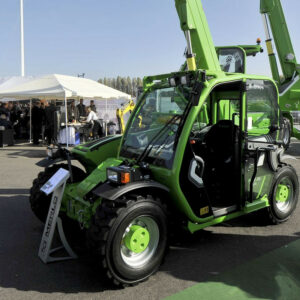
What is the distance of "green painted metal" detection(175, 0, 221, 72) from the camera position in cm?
516

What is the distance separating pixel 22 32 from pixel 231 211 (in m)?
22.9

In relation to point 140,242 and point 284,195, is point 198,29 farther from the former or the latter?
point 140,242

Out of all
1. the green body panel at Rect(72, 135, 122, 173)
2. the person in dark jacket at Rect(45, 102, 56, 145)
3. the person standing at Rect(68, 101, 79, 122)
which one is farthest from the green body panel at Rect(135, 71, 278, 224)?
the person standing at Rect(68, 101, 79, 122)

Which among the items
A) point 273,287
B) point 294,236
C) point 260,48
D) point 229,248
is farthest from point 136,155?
point 260,48

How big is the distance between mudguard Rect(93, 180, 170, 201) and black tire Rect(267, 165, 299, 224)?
1.88 metres

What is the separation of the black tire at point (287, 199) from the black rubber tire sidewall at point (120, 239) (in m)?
1.94

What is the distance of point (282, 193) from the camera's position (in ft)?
15.6

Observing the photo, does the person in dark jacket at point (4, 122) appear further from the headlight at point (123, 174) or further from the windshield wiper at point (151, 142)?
the headlight at point (123, 174)

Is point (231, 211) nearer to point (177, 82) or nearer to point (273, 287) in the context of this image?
point (273, 287)

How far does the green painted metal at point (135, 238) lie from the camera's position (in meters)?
3.25

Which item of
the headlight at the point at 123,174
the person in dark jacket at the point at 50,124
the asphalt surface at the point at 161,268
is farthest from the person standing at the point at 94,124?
the headlight at the point at 123,174

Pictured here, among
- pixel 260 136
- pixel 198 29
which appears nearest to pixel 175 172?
pixel 260 136

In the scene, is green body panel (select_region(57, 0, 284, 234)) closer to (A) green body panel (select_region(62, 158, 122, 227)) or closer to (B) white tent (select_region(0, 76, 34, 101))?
(A) green body panel (select_region(62, 158, 122, 227))

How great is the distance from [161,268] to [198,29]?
3710 mm
